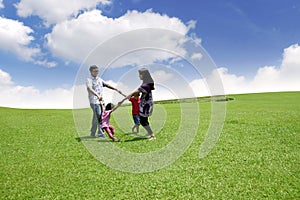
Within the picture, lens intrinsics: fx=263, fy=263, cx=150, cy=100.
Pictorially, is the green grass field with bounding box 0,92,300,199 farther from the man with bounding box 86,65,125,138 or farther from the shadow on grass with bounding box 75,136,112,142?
the man with bounding box 86,65,125,138

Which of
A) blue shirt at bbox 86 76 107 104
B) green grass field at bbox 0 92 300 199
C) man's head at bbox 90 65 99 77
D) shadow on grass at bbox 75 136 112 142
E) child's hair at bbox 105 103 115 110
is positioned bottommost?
green grass field at bbox 0 92 300 199

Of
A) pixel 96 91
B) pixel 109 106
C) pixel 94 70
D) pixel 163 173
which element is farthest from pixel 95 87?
pixel 163 173

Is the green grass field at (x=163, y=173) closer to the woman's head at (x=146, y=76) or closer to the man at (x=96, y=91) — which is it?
the man at (x=96, y=91)

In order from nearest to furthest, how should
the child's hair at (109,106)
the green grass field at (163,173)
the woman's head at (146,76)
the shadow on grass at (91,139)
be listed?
the green grass field at (163,173)
the woman's head at (146,76)
the shadow on grass at (91,139)
the child's hair at (109,106)

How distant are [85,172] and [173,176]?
2.14 metres

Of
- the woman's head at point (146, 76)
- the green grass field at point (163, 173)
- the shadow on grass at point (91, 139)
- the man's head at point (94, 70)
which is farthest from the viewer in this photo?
the shadow on grass at point (91, 139)

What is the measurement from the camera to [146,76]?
9.04 meters

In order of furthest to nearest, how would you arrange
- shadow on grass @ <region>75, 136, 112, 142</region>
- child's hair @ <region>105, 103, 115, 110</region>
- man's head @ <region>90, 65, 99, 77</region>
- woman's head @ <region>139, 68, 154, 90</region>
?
child's hair @ <region>105, 103, 115, 110</region> → shadow on grass @ <region>75, 136, 112, 142</region> → man's head @ <region>90, 65, 99, 77</region> → woman's head @ <region>139, 68, 154, 90</region>

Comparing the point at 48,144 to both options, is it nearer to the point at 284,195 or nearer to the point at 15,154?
the point at 15,154

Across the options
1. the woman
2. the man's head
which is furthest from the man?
the woman

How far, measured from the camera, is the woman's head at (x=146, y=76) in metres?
8.95

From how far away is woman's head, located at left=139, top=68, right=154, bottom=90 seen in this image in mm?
8953

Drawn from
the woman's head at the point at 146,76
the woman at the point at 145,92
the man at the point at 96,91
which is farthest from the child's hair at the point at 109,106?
the woman's head at the point at 146,76

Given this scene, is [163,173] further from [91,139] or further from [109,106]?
[91,139]
